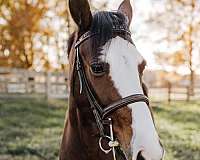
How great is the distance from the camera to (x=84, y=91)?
269 centimetres

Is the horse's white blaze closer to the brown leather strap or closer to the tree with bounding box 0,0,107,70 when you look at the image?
the brown leather strap

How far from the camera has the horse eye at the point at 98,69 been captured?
250 cm

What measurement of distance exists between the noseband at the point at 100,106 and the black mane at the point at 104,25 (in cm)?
3

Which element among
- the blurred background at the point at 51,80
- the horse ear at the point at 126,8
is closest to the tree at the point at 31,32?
the blurred background at the point at 51,80

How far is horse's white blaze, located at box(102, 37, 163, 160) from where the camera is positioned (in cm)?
227

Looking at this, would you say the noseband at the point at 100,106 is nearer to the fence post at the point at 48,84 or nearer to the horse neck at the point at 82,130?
the horse neck at the point at 82,130

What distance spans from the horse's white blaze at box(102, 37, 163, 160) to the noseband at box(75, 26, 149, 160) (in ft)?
0.11

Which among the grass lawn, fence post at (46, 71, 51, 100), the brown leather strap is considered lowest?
the grass lawn

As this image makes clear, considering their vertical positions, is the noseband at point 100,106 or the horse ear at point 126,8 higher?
the horse ear at point 126,8

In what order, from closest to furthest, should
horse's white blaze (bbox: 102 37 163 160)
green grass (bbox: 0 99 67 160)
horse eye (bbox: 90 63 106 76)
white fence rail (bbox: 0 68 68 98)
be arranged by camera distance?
horse's white blaze (bbox: 102 37 163 160) < horse eye (bbox: 90 63 106 76) < green grass (bbox: 0 99 67 160) < white fence rail (bbox: 0 68 68 98)

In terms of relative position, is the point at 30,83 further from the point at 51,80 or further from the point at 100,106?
the point at 100,106

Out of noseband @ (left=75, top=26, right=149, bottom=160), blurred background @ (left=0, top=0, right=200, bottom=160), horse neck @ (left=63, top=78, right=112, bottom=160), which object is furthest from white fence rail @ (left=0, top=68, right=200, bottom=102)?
noseband @ (left=75, top=26, right=149, bottom=160)

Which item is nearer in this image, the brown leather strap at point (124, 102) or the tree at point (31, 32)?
the brown leather strap at point (124, 102)

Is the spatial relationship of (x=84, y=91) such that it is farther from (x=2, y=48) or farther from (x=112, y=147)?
(x=2, y=48)
